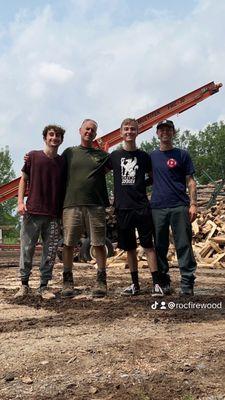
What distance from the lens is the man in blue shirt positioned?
5.90 meters

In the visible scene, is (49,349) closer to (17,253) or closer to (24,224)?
(24,224)

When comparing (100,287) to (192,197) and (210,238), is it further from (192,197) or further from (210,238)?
(210,238)

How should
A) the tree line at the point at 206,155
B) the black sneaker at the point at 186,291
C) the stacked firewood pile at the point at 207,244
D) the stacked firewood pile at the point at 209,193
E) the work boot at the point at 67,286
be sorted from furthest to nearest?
the tree line at the point at 206,155 → the stacked firewood pile at the point at 209,193 → the stacked firewood pile at the point at 207,244 → the work boot at the point at 67,286 → the black sneaker at the point at 186,291

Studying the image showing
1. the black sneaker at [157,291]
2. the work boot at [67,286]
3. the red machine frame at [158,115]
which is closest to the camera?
the black sneaker at [157,291]

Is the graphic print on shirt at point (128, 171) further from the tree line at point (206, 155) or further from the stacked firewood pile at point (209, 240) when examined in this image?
the tree line at point (206, 155)

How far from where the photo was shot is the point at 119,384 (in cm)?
312

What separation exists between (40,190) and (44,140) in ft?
2.01

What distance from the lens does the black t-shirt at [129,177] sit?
19.3 ft

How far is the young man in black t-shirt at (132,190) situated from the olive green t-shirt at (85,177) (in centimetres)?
17

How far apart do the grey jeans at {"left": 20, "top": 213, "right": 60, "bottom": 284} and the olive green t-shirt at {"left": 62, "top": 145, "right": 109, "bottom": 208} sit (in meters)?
0.37

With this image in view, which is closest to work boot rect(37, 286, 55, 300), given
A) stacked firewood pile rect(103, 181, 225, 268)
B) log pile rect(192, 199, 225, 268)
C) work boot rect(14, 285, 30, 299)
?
work boot rect(14, 285, 30, 299)

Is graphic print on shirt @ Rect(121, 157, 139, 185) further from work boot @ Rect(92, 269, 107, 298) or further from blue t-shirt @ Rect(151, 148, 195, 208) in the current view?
work boot @ Rect(92, 269, 107, 298)

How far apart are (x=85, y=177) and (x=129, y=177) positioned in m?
0.51

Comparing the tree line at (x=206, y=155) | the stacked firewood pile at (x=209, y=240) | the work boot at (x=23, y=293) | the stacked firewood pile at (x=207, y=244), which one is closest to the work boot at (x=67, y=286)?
the work boot at (x=23, y=293)
